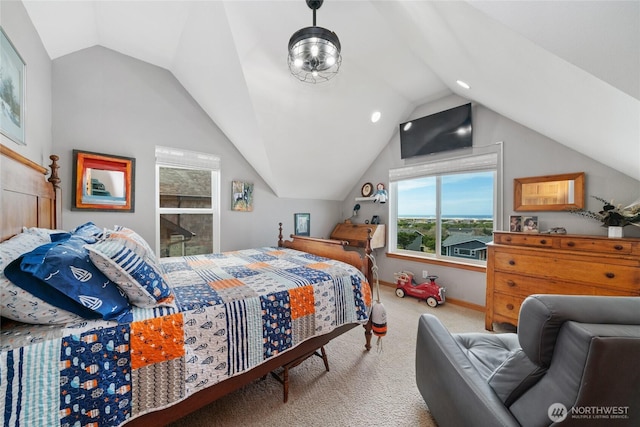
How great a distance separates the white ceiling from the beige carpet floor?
2.19 metres

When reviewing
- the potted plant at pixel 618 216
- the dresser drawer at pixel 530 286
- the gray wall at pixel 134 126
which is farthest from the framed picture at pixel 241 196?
the potted plant at pixel 618 216

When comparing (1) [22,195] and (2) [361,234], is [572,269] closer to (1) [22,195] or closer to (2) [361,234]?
(2) [361,234]

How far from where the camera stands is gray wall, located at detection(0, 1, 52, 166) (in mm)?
1486

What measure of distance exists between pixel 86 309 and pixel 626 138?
3.31 m

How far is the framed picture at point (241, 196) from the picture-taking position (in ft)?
11.2

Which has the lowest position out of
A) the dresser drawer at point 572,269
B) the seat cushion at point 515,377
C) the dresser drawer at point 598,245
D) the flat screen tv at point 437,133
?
the seat cushion at point 515,377

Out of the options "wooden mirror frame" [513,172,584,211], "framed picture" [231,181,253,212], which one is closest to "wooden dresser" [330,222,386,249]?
"framed picture" [231,181,253,212]

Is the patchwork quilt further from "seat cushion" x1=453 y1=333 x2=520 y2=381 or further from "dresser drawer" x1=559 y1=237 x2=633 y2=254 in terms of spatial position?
"dresser drawer" x1=559 y1=237 x2=633 y2=254

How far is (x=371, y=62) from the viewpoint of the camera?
2.67 m

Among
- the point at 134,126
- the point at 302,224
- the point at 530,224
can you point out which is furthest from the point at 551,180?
the point at 134,126

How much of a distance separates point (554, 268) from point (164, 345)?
3037 millimetres

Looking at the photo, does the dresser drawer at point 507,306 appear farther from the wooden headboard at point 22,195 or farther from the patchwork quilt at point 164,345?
the wooden headboard at point 22,195

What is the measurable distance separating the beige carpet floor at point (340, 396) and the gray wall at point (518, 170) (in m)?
1.41

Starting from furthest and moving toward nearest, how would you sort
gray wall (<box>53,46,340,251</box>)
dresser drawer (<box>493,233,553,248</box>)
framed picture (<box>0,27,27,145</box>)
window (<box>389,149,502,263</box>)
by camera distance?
window (<box>389,149,502,263</box>)
gray wall (<box>53,46,340,251</box>)
dresser drawer (<box>493,233,553,248</box>)
framed picture (<box>0,27,27,145</box>)
